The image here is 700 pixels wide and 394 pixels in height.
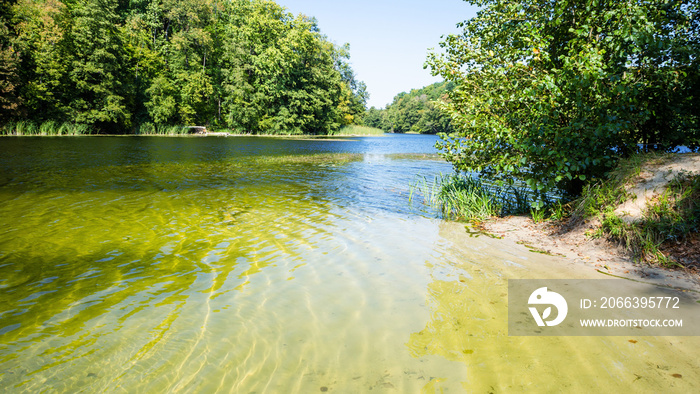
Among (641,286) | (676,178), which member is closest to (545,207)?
(676,178)

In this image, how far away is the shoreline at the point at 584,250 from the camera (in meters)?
5.19

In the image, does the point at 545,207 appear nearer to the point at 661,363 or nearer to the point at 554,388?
the point at 661,363

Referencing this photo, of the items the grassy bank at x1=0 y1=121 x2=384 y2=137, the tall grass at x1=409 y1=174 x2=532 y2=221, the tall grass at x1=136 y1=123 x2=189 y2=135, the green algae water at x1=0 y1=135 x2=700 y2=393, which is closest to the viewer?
the green algae water at x1=0 y1=135 x2=700 y2=393

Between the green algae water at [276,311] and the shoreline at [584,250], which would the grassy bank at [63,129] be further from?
the shoreline at [584,250]

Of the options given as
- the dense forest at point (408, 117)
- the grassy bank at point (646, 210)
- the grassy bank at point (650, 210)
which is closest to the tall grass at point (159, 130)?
the grassy bank at point (646, 210)

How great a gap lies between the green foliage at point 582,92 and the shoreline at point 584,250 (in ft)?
3.43

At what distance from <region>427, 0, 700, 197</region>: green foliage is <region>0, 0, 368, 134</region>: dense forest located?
4440cm

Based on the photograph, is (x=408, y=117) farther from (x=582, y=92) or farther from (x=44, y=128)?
(x=582, y=92)

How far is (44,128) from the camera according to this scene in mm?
38062

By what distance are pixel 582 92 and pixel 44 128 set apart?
160 ft

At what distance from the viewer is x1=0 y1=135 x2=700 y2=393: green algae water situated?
123 inches

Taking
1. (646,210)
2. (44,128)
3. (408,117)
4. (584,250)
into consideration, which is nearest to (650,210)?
(646,210)

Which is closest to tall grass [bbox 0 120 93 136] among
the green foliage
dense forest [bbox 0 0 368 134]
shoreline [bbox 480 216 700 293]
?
dense forest [bbox 0 0 368 134]

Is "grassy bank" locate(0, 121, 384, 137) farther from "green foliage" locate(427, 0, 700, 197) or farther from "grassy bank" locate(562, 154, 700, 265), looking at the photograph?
"grassy bank" locate(562, 154, 700, 265)
